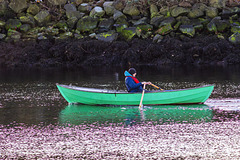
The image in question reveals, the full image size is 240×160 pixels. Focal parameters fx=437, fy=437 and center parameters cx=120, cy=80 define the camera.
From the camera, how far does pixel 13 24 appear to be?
1935 inches

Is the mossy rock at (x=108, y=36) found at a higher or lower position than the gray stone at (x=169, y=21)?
lower

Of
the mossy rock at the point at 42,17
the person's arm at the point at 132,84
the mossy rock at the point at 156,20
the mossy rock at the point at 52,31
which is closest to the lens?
the person's arm at the point at 132,84

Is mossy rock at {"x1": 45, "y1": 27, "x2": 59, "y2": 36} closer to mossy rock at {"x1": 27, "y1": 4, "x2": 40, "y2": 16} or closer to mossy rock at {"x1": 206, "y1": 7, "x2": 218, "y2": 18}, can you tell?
mossy rock at {"x1": 27, "y1": 4, "x2": 40, "y2": 16}

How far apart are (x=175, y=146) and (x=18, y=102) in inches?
418

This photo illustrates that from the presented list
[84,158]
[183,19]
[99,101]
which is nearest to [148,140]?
[84,158]

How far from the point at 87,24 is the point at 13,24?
27.9 ft

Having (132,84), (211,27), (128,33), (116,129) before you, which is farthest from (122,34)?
(116,129)

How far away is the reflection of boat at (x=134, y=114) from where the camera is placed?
15445mm

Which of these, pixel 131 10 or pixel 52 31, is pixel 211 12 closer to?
pixel 131 10

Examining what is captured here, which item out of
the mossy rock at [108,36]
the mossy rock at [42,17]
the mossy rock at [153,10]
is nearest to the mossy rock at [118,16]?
the mossy rock at [108,36]

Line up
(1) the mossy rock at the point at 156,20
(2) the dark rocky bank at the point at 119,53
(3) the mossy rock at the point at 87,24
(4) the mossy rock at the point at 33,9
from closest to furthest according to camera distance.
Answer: (2) the dark rocky bank at the point at 119,53, (1) the mossy rock at the point at 156,20, (3) the mossy rock at the point at 87,24, (4) the mossy rock at the point at 33,9

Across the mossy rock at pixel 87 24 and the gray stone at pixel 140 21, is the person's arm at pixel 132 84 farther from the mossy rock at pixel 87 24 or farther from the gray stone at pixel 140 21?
the mossy rock at pixel 87 24

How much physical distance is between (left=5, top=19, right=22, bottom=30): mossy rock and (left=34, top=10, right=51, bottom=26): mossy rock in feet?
6.97

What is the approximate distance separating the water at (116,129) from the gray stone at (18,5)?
3073 cm
